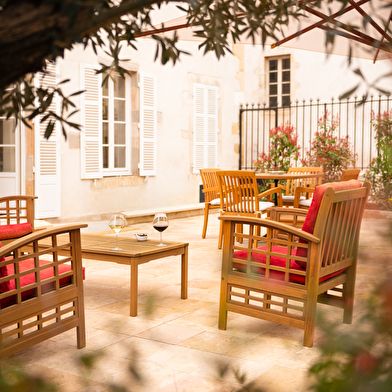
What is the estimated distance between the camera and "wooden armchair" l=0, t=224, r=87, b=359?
2314 mm

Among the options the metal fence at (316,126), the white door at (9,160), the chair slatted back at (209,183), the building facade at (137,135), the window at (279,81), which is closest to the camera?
the chair slatted back at (209,183)

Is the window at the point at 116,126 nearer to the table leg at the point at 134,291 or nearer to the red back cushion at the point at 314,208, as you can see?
the table leg at the point at 134,291

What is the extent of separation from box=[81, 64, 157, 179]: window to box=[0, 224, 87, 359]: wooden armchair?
197 inches

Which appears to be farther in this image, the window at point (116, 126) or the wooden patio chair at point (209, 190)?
the window at point (116, 126)

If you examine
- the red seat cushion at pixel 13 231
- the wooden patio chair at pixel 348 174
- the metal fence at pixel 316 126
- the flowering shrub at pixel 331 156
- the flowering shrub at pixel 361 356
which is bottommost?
the red seat cushion at pixel 13 231

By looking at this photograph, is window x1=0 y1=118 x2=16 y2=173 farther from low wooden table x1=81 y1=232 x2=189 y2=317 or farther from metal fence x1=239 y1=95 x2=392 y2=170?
metal fence x1=239 y1=95 x2=392 y2=170

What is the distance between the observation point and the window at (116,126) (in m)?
7.74

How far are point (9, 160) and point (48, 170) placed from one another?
53 cm

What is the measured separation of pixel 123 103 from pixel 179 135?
1.30m

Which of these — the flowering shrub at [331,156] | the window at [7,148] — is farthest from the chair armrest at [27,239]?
the flowering shrub at [331,156]

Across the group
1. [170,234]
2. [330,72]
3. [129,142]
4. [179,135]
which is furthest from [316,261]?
[330,72]

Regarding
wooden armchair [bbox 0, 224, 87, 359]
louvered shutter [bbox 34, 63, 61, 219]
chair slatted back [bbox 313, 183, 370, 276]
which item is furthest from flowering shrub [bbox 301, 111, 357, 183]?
wooden armchair [bbox 0, 224, 87, 359]

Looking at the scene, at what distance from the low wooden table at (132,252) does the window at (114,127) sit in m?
4.34

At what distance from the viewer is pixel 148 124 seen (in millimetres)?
8703
